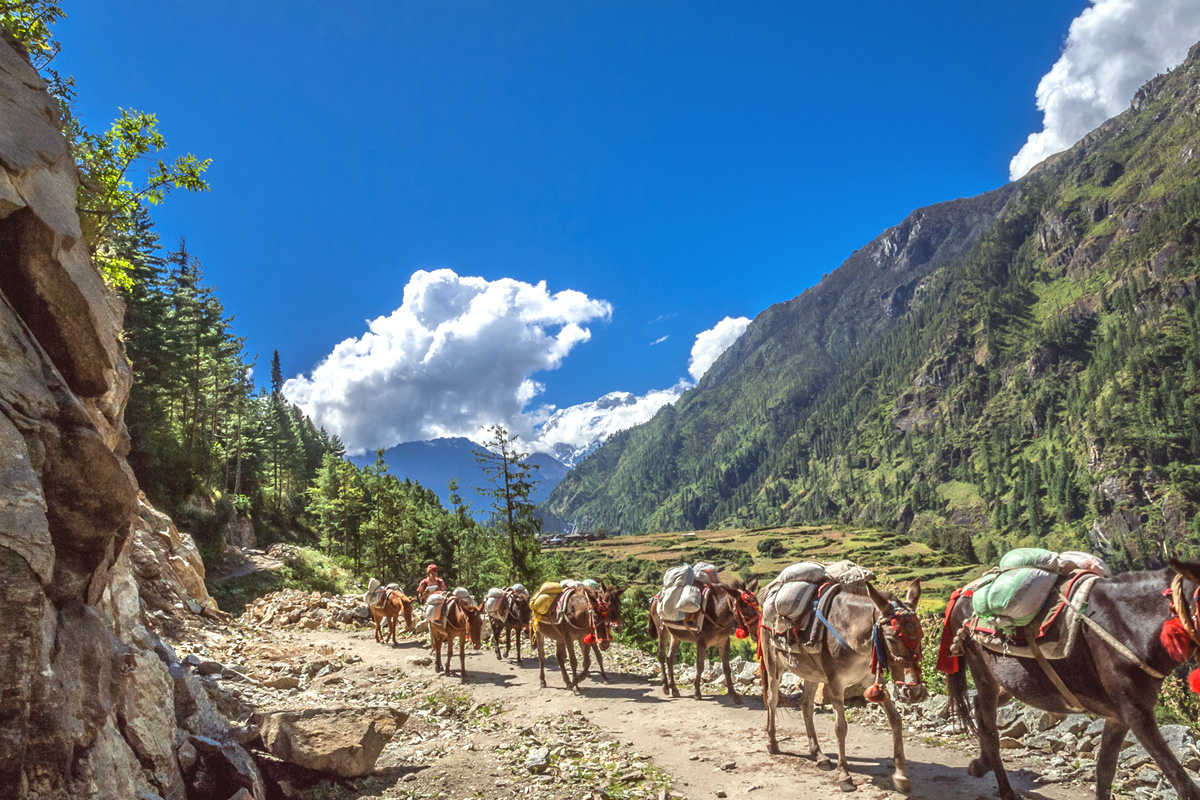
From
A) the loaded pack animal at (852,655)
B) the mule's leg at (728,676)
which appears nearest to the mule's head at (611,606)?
the mule's leg at (728,676)

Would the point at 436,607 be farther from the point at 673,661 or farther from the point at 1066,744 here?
the point at 1066,744

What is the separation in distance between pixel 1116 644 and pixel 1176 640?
23.5 inches

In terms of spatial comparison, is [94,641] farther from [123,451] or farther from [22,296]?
[123,451]

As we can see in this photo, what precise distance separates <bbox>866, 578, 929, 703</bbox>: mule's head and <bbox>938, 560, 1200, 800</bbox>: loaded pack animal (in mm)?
738

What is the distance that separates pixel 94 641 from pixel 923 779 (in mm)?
10568

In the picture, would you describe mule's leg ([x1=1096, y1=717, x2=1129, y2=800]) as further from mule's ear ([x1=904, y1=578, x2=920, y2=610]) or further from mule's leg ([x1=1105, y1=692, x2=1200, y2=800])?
mule's ear ([x1=904, y1=578, x2=920, y2=610])

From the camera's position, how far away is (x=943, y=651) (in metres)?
8.27

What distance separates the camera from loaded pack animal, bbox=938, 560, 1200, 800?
5.61 meters

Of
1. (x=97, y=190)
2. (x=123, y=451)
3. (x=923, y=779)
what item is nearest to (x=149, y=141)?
(x=97, y=190)

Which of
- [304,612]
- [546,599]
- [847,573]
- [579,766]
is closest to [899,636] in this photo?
[847,573]

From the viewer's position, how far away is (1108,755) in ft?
22.1

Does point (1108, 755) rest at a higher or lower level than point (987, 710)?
lower

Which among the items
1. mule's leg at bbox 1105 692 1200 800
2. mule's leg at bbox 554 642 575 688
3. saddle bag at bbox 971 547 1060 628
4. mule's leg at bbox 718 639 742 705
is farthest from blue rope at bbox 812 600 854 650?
mule's leg at bbox 554 642 575 688

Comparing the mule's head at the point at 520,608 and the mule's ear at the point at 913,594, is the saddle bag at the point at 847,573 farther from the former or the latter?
the mule's head at the point at 520,608
